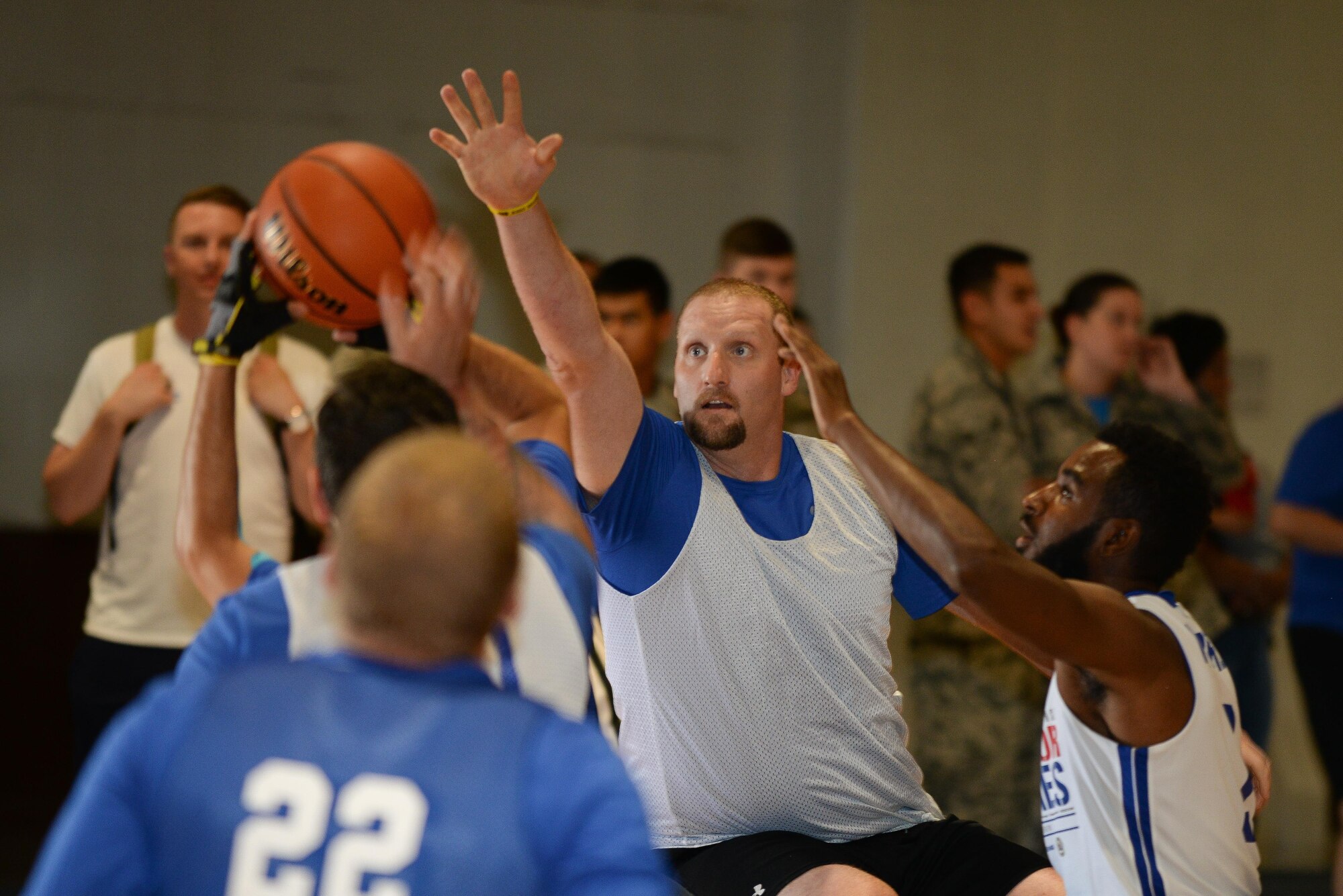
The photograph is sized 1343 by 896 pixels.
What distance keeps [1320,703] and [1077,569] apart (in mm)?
2188

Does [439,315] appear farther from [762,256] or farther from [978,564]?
[762,256]

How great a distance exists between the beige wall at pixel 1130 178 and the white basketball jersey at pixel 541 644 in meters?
4.49

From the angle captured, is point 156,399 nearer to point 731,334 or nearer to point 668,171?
point 731,334

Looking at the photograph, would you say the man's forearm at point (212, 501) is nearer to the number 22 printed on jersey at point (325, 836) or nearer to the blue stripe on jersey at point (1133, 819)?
the number 22 printed on jersey at point (325, 836)

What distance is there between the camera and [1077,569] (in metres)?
3.16

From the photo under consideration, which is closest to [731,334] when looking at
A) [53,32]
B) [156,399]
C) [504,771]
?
[504,771]

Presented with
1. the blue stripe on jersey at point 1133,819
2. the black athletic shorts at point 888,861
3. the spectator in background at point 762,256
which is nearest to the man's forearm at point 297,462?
the spectator in background at point 762,256

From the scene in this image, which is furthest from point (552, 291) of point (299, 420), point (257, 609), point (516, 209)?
point (299, 420)

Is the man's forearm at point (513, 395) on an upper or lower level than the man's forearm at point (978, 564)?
upper

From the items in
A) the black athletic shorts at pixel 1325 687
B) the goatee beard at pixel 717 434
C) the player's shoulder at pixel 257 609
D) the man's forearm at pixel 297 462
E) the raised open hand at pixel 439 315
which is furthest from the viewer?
the black athletic shorts at pixel 1325 687

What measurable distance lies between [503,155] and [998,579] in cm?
→ 126

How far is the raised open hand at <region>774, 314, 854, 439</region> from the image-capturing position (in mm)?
2838

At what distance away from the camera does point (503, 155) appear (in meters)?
2.66

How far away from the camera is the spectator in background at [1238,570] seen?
5.46m
